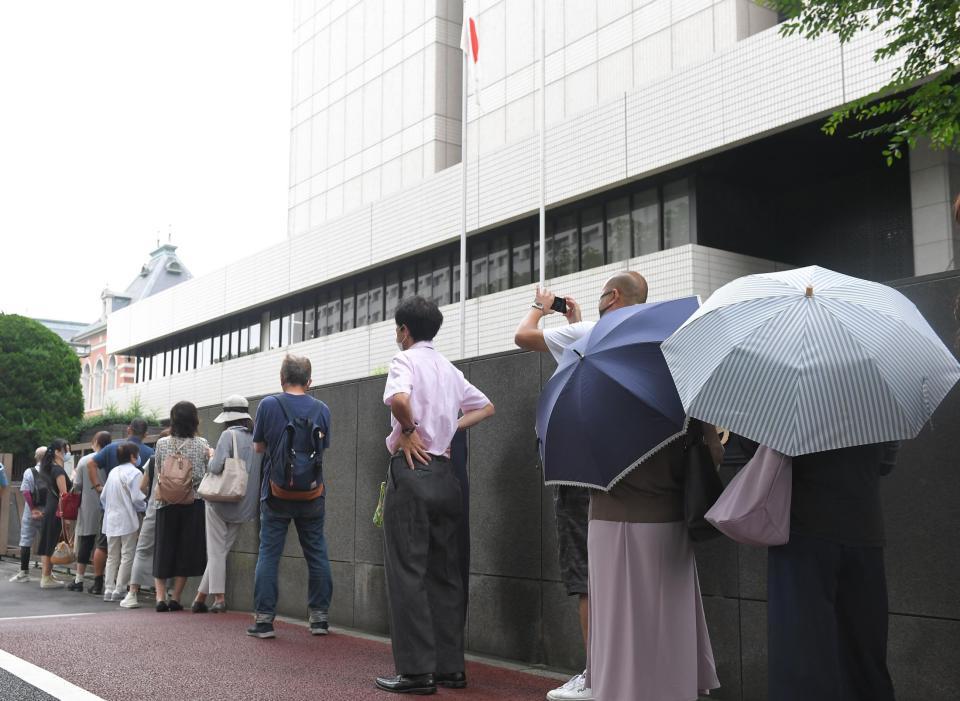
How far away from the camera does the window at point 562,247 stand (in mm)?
28609

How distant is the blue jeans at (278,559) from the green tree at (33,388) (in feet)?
137

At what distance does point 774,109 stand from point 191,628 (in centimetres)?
1862

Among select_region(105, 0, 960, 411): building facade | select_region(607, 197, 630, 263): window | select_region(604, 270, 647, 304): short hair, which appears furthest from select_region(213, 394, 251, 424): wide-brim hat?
select_region(607, 197, 630, 263): window

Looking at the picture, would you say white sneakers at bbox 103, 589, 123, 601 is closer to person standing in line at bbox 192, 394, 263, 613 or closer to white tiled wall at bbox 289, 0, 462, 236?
person standing in line at bbox 192, 394, 263, 613

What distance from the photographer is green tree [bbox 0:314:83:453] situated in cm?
4566

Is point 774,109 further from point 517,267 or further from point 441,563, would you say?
point 441,563

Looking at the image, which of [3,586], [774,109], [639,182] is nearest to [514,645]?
[3,586]

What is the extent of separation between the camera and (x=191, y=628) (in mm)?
7453

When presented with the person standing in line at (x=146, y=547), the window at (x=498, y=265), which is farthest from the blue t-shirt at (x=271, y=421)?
the window at (x=498, y=265)

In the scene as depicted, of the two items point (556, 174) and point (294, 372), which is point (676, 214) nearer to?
point (556, 174)

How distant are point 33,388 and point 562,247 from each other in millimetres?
29267

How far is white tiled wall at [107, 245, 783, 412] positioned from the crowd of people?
15.6 meters

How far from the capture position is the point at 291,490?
22.9ft

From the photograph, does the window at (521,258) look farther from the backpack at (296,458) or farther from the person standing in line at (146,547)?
the backpack at (296,458)
